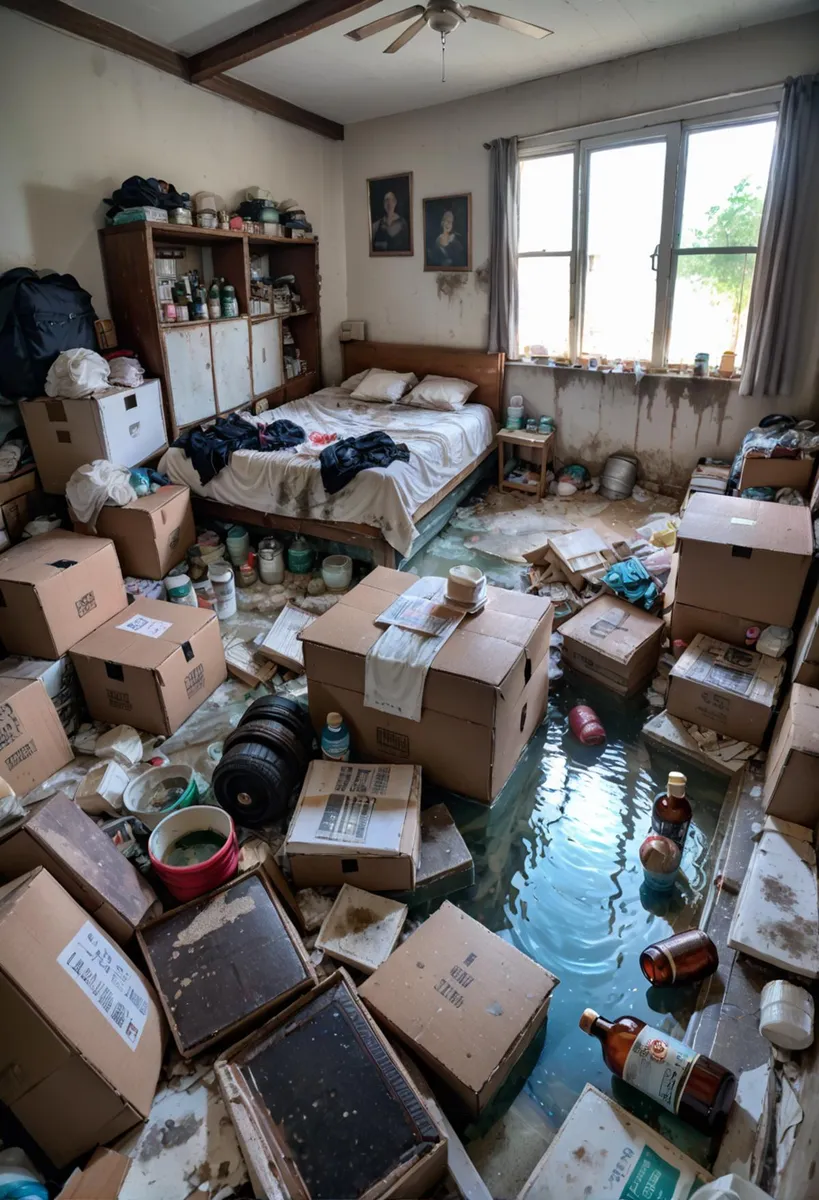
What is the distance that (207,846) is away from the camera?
1857 millimetres

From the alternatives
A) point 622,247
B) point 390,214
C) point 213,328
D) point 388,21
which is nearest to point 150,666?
point 213,328

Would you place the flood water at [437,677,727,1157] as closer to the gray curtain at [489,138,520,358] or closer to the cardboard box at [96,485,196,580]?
the cardboard box at [96,485,196,580]

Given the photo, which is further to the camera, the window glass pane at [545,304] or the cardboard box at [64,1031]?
the window glass pane at [545,304]

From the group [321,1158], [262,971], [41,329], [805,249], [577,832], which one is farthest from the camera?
[805,249]

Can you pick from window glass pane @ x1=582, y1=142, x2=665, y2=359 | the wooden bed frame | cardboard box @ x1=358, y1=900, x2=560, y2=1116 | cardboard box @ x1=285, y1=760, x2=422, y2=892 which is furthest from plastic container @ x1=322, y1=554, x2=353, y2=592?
window glass pane @ x1=582, y1=142, x2=665, y2=359

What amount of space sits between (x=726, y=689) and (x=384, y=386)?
3.50 meters

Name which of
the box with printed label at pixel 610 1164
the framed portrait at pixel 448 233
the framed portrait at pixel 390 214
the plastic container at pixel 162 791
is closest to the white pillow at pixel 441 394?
the framed portrait at pixel 448 233

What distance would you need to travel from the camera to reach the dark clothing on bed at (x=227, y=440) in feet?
11.7

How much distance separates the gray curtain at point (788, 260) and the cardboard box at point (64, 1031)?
13.7 feet

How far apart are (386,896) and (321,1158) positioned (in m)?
0.66

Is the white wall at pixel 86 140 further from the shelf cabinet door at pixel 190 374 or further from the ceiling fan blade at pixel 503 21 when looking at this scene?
the ceiling fan blade at pixel 503 21

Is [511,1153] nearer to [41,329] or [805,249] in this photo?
[41,329]

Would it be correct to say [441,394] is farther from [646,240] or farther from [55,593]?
[55,593]

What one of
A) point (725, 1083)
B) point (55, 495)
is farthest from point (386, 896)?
point (55, 495)
